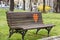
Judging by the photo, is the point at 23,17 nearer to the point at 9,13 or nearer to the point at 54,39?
the point at 9,13

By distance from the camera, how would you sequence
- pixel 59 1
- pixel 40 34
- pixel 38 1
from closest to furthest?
pixel 40 34 < pixel 59 1 < pixel 38 1

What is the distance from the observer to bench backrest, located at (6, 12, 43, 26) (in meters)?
7.50

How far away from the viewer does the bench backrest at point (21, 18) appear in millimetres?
7501

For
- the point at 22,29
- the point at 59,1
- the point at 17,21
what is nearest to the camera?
the point at 22,29

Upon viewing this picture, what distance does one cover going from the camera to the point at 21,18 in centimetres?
786

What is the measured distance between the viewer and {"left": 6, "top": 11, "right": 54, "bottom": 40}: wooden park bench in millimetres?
7427

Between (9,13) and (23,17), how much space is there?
0.64 m

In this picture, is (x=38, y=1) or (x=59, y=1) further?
(x=38, y=1)

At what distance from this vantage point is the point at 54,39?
4375mm

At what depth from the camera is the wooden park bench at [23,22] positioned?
7427mm

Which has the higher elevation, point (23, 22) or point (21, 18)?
point (21, 18)

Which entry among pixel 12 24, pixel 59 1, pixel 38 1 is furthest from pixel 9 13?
pixel 38 1

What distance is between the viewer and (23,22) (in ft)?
26.0

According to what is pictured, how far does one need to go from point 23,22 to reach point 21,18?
0.51ft
